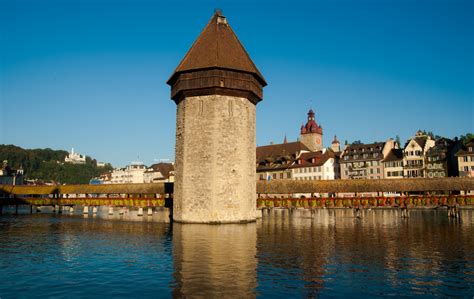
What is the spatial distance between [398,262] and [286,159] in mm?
56732

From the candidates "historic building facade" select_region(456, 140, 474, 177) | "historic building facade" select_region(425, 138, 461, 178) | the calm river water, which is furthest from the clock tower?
the calm river water

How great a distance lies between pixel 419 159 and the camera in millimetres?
59531

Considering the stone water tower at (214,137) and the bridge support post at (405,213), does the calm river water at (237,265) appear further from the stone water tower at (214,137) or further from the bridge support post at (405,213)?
the bridge support post at (405,213)

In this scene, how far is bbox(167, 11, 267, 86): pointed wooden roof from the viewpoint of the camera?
26406mm

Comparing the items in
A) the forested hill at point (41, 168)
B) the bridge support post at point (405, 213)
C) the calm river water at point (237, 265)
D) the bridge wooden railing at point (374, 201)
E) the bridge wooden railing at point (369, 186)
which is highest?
the forested hill at point (41, 168)

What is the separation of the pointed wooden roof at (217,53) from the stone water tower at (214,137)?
0.23 ft

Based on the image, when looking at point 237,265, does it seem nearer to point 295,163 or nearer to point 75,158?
point 295,163

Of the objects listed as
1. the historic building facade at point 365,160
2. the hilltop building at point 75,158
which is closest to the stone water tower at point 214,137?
the historic building facade at point 365,160

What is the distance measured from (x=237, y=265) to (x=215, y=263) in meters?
0.72

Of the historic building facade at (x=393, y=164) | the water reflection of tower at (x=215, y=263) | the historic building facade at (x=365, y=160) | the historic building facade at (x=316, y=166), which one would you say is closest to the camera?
the water reflection of tower at (x=215, y=263)

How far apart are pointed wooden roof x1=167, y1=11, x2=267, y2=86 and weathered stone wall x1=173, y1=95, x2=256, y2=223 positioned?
2.09 meters

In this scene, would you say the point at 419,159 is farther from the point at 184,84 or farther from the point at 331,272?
the point at 331,272

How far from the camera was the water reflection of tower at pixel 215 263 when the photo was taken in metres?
9.64

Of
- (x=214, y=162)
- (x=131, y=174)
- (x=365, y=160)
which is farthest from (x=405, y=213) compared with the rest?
(x=131, y=174)
